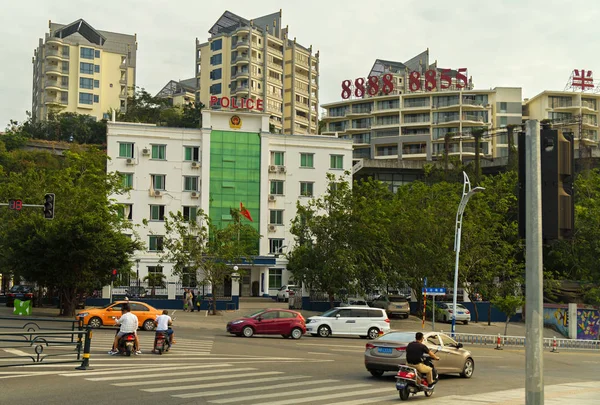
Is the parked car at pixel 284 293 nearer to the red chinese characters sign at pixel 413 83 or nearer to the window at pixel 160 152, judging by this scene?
the window at pixel 160 152

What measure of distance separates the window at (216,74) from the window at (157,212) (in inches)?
2110

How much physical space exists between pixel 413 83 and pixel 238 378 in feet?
336

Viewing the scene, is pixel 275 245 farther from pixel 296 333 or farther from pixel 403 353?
pixel 403 353

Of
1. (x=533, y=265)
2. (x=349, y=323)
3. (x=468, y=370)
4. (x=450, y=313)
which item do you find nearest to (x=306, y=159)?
(x=450, y=313)

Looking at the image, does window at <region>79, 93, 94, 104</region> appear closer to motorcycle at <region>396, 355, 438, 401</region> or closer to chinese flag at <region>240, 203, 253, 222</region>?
chinese flag at <region>240, 203, 253, 222</region>

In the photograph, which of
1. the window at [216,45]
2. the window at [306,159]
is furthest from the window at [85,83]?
the window at [306,159]

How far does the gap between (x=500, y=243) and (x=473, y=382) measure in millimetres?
36872

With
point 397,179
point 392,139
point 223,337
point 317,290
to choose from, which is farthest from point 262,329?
point 392,139

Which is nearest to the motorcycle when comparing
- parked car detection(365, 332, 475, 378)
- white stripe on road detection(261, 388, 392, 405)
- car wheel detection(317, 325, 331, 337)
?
white stripe on road detection(261, 388, 392, 405)

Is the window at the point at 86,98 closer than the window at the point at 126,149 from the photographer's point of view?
No

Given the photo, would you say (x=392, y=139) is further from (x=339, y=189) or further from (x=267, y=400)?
(x=267, y=400)

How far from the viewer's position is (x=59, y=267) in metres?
44.1

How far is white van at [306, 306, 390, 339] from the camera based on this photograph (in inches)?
1480

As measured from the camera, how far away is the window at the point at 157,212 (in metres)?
68.9
